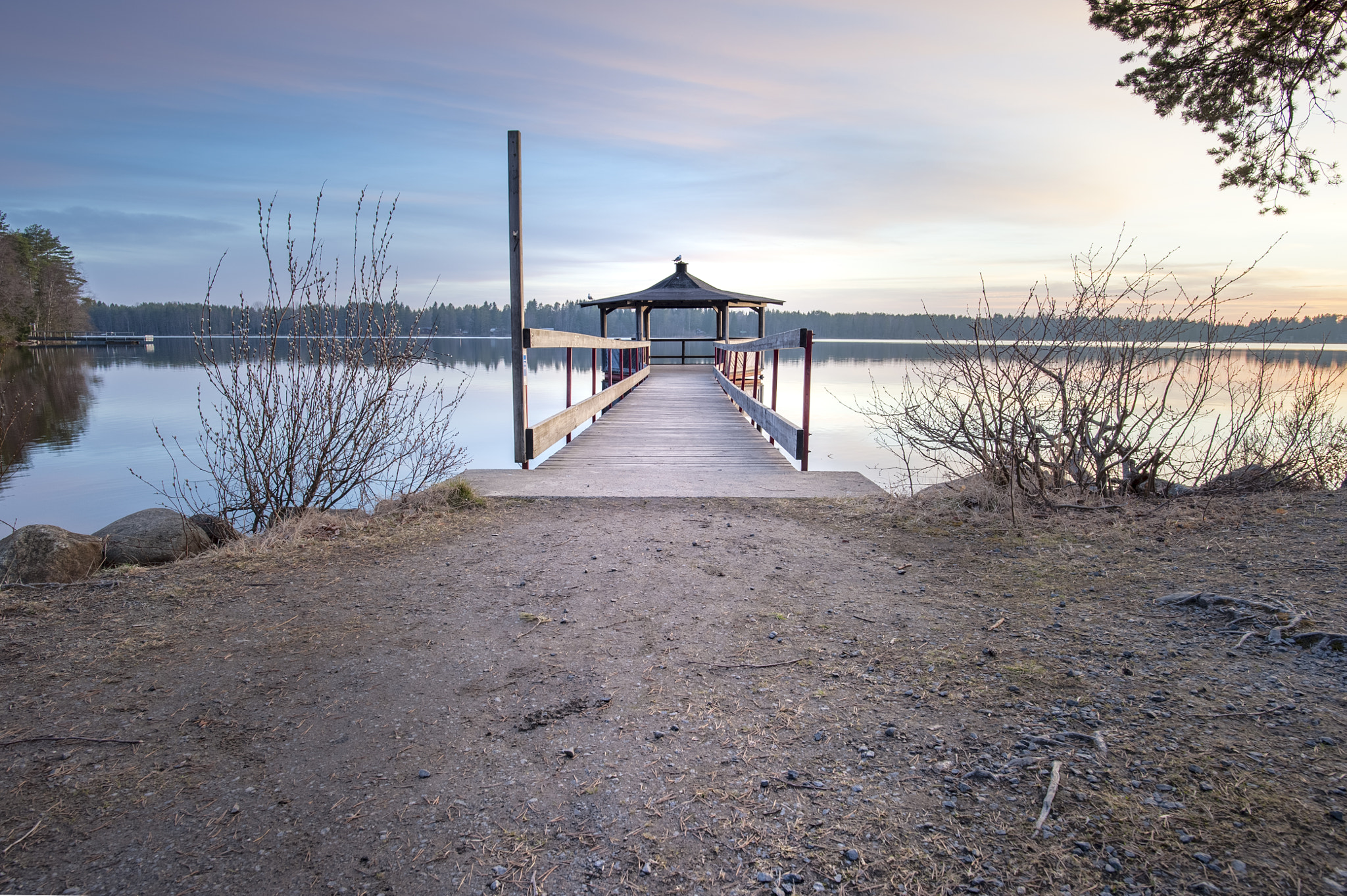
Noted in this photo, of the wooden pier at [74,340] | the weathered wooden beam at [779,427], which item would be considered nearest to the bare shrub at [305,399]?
the weathered wooden beam at [779,427]

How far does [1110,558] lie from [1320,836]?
94.9 inches

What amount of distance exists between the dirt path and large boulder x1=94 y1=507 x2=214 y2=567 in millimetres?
1272

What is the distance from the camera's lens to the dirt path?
1.54 meters

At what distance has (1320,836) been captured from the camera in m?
1.51

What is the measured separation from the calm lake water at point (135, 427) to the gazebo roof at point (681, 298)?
14.2 feet

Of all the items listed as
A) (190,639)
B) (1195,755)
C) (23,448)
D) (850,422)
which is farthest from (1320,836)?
(850,422)

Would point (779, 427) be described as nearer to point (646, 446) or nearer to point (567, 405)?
point (646, 446)

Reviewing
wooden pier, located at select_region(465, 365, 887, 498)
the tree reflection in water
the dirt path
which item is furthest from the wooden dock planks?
the tree reflection in water

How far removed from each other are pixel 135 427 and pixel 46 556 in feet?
55.3

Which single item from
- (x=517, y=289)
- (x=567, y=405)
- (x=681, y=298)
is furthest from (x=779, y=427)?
(x=681, y=298)

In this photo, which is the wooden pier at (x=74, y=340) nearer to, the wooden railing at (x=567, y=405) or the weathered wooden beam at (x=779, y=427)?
the wooden railing at (x=567, y=405)

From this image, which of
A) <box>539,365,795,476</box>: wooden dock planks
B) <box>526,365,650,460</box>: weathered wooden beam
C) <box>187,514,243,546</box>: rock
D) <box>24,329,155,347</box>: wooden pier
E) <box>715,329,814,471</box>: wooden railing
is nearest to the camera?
<box>187,514,243,546</box>: rock

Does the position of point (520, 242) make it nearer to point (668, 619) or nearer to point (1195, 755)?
point (668, 619)

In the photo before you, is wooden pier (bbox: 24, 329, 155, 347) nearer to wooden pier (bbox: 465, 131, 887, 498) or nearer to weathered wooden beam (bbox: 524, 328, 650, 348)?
weathered wooden beam (bbox: 524, 328, 650, 348)
